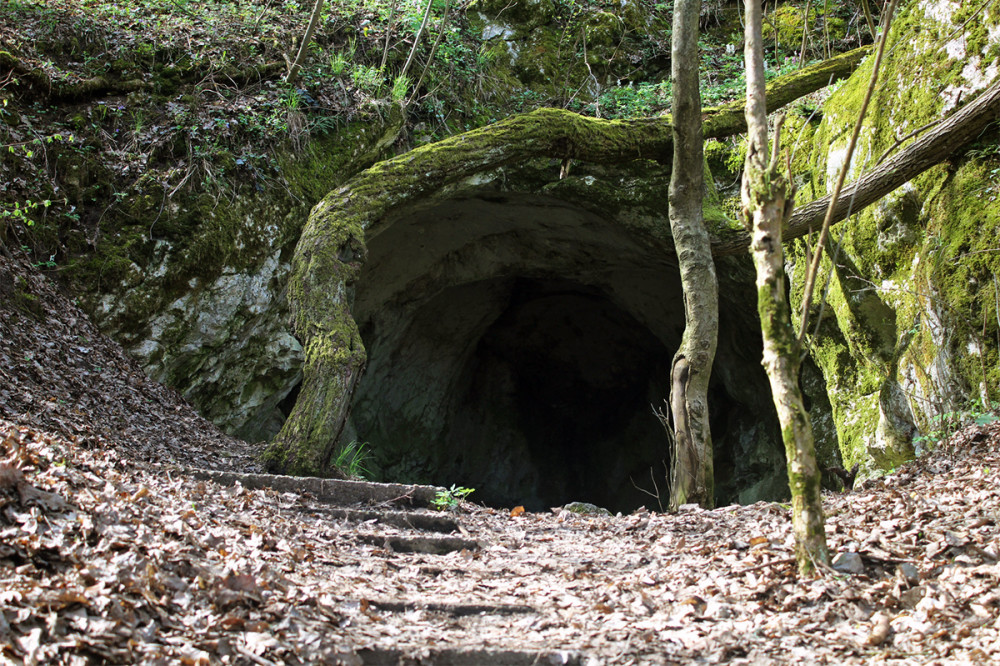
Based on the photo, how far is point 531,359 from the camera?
1441 centimetres

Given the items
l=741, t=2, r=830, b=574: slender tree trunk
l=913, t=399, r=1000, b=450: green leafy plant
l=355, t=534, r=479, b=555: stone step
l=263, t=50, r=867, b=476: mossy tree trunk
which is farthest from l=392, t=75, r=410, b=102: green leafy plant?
l=913, t=399, r=1000, b=450: green leafy plant

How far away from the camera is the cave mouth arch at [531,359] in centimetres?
977

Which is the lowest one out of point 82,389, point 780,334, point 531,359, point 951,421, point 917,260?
point 82,389

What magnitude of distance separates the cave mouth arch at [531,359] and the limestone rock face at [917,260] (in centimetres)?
254

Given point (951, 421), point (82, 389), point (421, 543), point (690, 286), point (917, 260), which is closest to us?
point (421, 543)

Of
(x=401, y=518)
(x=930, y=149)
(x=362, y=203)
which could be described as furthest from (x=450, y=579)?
(x=930, y=149)

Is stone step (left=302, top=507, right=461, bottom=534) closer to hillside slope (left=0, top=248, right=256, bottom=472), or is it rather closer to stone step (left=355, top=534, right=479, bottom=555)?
stone step (left=355, top=534, right=479, bottom=555)

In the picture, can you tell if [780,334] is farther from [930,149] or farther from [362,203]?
[362,203]

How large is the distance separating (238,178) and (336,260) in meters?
2.44

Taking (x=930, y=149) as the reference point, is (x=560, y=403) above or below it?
above

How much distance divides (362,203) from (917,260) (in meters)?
4.80

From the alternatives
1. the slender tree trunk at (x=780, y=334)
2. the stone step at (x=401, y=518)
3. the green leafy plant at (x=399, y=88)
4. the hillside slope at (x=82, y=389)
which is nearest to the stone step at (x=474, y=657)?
the slender tree trunk at (x=780, y=334)

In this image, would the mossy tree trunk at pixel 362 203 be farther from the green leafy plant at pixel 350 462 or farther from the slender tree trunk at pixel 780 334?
the slender tree trunk at pixel 780 334

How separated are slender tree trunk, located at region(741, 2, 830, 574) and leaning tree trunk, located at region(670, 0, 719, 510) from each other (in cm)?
276
